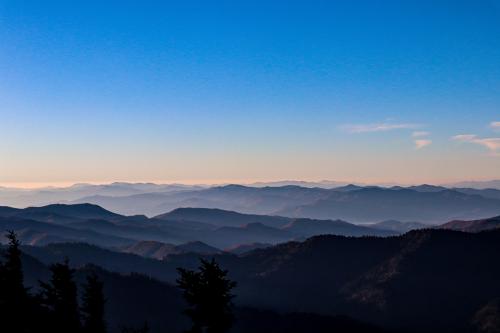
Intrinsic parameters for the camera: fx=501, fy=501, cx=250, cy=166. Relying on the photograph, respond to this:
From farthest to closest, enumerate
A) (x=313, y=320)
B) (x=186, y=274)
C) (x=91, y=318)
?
(x=313, y=320) < (x=91, y=318) < (x=186, y=274)

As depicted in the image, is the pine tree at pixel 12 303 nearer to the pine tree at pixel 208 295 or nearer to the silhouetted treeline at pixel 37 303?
the silhouetted treeline at pixel 37 303

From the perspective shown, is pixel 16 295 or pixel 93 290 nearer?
pixel 16 295

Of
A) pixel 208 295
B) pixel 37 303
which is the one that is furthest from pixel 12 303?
pixel 208 295

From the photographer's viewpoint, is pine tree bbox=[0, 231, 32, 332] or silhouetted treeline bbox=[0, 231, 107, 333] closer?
pine tree bbox=[0, 231, 32, 332]

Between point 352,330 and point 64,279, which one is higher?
point 64,279

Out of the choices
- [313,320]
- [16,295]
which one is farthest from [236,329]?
[16,295]

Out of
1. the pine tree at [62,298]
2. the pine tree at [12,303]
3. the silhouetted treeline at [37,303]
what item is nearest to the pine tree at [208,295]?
the silhouetted treeline at [37,303]

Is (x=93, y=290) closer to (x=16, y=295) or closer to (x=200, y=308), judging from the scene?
(x=16, y=295)

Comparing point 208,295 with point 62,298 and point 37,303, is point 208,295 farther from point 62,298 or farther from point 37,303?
point 62,298

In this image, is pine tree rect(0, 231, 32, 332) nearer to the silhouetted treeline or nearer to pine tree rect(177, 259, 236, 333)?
the silhouetted treeline

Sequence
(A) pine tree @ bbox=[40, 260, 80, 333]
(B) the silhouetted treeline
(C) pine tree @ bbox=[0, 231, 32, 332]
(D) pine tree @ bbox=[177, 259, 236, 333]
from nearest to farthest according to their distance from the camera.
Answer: (D) pine tree @ bbox=[177, 259, 236, 333], (C) pine tree @ bbox=[0, 231, 32, 332], (B) the silhouetted treeline, (A) pine tree @ bbox=[40, 260, 80, 333]

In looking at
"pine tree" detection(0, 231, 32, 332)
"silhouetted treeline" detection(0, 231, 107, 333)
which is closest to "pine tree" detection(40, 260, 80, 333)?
"silhouetted treeline" detection(0, 231, 107, 333)
